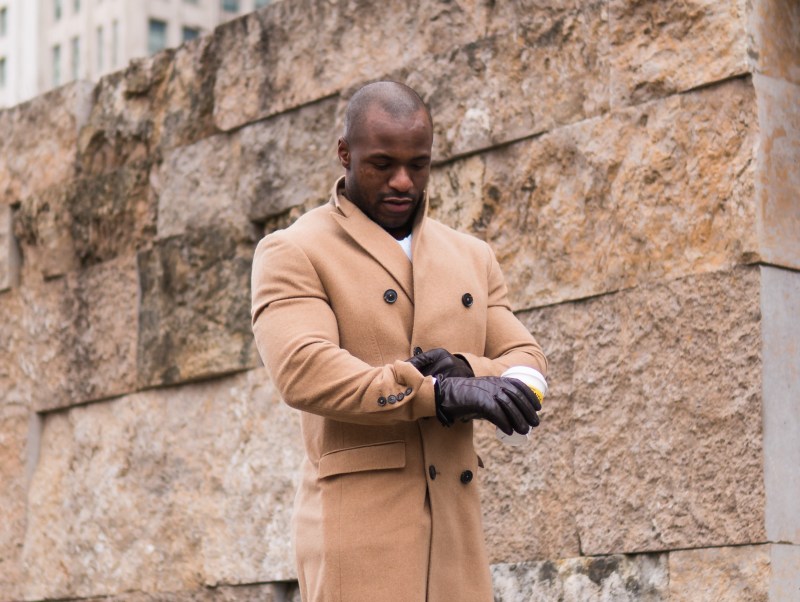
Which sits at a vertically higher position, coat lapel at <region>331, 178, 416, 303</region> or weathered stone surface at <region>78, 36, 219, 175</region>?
weathered stone surface at <region>78, 36, 219, 175</region>

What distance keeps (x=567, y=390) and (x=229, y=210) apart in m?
1.86

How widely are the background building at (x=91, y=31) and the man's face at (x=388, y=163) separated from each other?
45.7 metres

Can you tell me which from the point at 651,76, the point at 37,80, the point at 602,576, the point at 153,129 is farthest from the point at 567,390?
the point at 37,80

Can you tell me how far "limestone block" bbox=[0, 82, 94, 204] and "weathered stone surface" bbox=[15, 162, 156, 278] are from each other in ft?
0.29

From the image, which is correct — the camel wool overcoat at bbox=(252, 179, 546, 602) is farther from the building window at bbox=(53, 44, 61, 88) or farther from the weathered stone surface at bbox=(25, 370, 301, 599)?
the building window at bbox=(53, 44, 61, 88)

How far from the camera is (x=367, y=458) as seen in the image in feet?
10.7

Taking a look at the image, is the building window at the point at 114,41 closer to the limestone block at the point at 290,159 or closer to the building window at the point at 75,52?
the building window at the point at 75,52

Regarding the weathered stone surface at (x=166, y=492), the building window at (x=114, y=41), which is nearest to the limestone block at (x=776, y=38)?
the weathered stone surface at (x=166, y=492)

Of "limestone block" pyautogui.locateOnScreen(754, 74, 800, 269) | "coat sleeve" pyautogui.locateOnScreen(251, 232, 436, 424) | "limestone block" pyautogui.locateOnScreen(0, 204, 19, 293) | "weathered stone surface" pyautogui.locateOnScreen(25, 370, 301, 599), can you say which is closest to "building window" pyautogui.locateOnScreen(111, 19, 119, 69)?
"limestone block" pyautogui.locateOnScreen(0, 204, 19, 293)

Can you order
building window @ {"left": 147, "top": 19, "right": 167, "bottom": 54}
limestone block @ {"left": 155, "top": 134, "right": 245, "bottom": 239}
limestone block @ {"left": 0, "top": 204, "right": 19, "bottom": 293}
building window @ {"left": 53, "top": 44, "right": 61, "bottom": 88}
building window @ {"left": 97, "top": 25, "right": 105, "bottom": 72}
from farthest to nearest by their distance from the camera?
building window @ {"left": 53, "top": 44, "right": 61, "bottom": 88}
building window @ {"left": 97, "top": 25, "right": 105, "bottom": 72}
building window @ {"left": 147, "top": 19, "right": 167, "bottom": 54}
limestone block @ {"left": 0, "top": 204, "right": 19, "bottom": 293}
limestone block @ {"left": 155, "top": 134, "right": 245, "bottom": 239}

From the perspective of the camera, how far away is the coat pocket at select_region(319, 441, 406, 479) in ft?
10.7

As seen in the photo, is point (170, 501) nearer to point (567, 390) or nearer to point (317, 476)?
point (567, 390)

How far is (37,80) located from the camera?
26.5 feet

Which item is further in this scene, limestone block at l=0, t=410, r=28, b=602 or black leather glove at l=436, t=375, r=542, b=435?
limestone block at l=0, t=410, r=28, b=602
